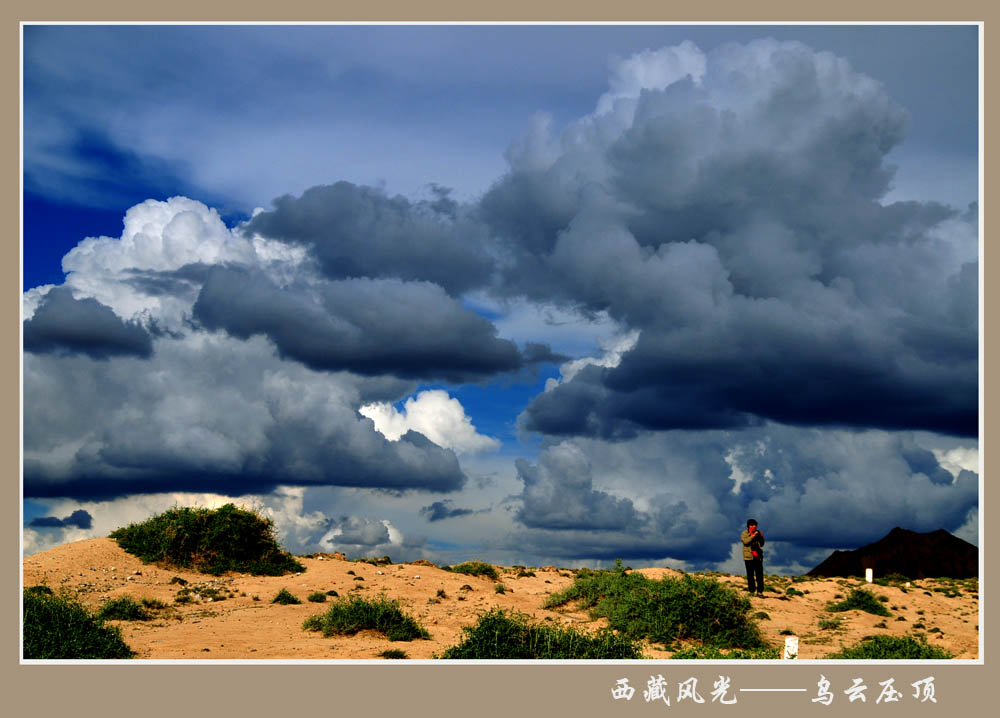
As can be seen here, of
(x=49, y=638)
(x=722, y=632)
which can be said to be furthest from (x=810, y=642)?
(x=49, y=638)

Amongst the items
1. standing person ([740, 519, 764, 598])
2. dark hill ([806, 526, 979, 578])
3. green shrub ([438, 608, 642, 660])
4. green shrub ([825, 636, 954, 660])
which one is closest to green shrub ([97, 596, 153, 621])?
green shrub ([438, 608, 642, 660])

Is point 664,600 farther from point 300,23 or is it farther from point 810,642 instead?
point 300,23

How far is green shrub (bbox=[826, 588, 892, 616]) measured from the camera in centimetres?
2852

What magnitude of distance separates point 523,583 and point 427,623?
12208 mm

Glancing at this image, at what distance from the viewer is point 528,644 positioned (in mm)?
17141

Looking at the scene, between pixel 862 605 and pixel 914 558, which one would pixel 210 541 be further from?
pixel 914 558

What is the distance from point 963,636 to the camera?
24.9 meters

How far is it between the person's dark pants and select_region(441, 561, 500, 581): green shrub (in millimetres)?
10419

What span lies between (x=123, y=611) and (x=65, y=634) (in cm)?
552

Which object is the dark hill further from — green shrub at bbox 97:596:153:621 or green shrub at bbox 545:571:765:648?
green shrub at bbox 97:596:153:621

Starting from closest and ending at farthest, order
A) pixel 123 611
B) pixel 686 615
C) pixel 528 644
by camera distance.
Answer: pixel 528 644 → pixel 686 615 → pixel 123 611

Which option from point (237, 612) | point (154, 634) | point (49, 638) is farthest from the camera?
point (237, 612)

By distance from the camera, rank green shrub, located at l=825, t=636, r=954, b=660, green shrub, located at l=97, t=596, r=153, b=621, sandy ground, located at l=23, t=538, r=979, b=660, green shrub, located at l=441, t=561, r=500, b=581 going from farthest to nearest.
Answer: green shrub, located at l=441, t=561, r=500, b=581 → green shrub, located at l=97, t=596, r=153, b=621 → sandy ground, located at l=23, t=538, r=979, b=660 → green shrub, located at l=825, t=636, r=954, b=660

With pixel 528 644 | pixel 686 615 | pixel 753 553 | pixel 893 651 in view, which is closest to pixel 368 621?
pixel 528 644
